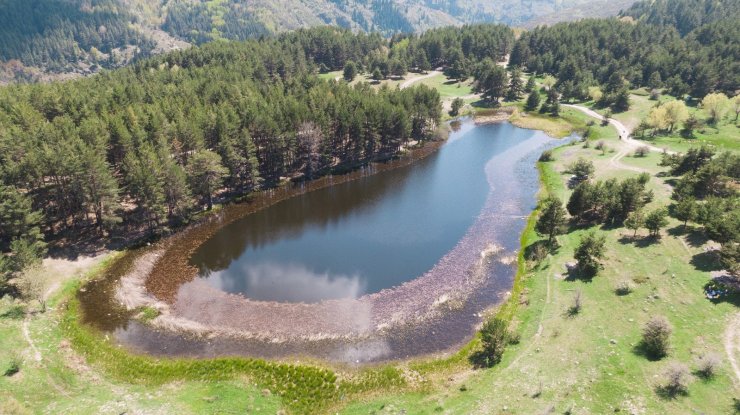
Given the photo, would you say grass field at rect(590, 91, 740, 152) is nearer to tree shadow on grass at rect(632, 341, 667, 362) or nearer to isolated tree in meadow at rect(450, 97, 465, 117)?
isolated tree in meadow at rect(450, 97, 465, 117)

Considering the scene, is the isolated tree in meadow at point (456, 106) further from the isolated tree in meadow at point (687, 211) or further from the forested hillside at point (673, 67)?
the isolated tree in meadow at point (687, 211)

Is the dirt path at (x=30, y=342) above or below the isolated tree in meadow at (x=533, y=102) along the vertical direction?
below

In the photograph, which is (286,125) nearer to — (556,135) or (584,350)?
(584,350)

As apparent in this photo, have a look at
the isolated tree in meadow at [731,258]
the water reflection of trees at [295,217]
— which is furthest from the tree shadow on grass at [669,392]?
the water reflection of trees at [295,217]

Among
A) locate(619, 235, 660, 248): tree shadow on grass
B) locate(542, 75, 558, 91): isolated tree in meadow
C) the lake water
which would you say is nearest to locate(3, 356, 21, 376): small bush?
the lake water

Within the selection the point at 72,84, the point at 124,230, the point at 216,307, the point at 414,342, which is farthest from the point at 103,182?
the point at 72,84

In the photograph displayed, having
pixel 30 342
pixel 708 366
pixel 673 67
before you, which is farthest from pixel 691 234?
pixel 673 67
